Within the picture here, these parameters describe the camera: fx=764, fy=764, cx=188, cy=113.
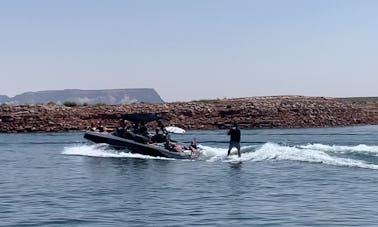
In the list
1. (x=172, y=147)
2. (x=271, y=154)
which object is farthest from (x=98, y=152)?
(x=271, y=154)

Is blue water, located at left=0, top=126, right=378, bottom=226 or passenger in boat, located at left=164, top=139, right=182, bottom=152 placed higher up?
passenger in boat, located at left=164, top=139, right=182, bottom=152

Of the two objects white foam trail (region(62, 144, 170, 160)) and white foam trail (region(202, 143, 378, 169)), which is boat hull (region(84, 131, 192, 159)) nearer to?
white foam trail (region(62, 144, 170, 160))

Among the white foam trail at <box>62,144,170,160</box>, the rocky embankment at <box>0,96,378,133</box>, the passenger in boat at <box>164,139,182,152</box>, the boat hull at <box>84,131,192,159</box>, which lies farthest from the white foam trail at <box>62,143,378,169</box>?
the rocky embankment at <box>0,96,378,133</box>

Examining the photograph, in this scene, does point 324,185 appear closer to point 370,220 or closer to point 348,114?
point 370,220

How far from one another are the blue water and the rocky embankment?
4088 cm

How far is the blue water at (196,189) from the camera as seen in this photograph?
1894cm

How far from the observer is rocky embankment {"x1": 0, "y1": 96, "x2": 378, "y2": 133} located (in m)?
80.9

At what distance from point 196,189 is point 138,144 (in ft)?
51.2

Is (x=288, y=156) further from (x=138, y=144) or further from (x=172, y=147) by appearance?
(x=138, y=144)

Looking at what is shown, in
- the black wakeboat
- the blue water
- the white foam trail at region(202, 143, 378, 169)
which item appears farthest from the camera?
the black wakeboat

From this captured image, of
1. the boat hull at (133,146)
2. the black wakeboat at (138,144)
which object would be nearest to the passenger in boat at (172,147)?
the black wakeboat at (138,144)

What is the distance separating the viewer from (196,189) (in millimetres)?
24781

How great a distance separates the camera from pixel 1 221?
60.8ft

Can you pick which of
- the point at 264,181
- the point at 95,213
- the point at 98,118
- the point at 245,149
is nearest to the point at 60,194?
the point at 95,213
